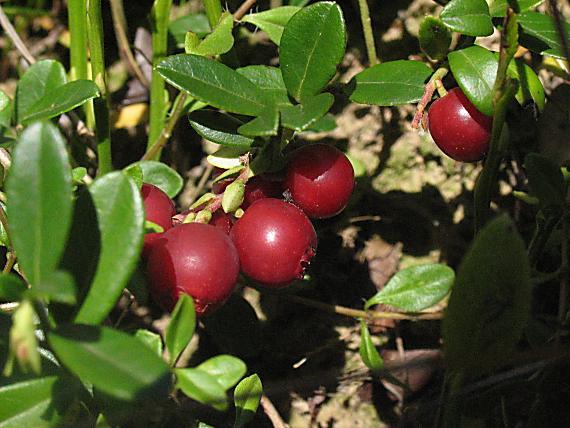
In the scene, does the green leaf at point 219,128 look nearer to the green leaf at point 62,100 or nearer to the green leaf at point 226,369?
the green leaf at point 62,100

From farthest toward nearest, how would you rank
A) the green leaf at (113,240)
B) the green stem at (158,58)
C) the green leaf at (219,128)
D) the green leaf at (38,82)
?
the green stem at (158,58)
the green leaf at (38,82)
the green leaf at (219,128)
the green leaf at (113,240)

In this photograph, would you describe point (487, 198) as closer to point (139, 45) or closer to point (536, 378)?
point (536, 378)

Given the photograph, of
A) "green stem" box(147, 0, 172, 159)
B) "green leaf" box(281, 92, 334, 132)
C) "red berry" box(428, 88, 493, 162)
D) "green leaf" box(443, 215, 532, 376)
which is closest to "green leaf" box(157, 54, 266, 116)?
"green leaf" box(281, 92, 334, 132)

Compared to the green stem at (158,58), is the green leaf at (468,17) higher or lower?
higher

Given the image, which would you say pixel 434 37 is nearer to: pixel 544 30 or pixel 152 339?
pixel 544 30

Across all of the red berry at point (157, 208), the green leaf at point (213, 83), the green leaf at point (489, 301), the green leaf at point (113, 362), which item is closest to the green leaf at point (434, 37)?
the green leaf at point (213, 83)

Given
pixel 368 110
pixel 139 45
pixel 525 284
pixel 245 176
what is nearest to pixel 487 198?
pixel 525 284
